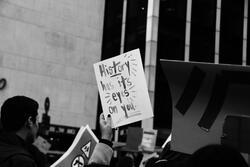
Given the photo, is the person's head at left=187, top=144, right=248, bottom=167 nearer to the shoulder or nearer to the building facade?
the shoulder

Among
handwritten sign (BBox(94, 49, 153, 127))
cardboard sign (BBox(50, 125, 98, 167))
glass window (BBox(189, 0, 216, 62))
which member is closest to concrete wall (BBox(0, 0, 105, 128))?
glass window (BBox(189, 0, 216, 62))

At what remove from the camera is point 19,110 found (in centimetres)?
316

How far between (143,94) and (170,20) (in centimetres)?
2152

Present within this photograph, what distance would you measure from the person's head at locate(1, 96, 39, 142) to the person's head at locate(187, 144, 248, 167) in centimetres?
165

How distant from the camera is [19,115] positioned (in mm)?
3168

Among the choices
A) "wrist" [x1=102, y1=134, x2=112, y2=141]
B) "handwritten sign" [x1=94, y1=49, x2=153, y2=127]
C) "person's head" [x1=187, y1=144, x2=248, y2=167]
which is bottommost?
"wrist" [x1=102, y1=134, x2=112, y2=141]

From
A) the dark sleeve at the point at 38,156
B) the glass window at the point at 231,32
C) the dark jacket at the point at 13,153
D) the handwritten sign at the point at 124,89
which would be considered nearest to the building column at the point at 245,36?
the glass window at the point at 231,32

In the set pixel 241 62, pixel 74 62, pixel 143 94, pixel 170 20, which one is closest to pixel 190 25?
pixel 170 20

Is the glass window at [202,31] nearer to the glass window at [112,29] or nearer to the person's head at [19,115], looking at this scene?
the glass window at [112,29]

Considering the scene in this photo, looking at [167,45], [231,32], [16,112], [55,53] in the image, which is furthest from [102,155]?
[231,32]

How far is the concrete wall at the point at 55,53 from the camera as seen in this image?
24297mm

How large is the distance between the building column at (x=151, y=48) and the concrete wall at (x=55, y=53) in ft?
12.7

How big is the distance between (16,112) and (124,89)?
2.08m

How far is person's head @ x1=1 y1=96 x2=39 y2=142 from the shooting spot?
315 centimetres
